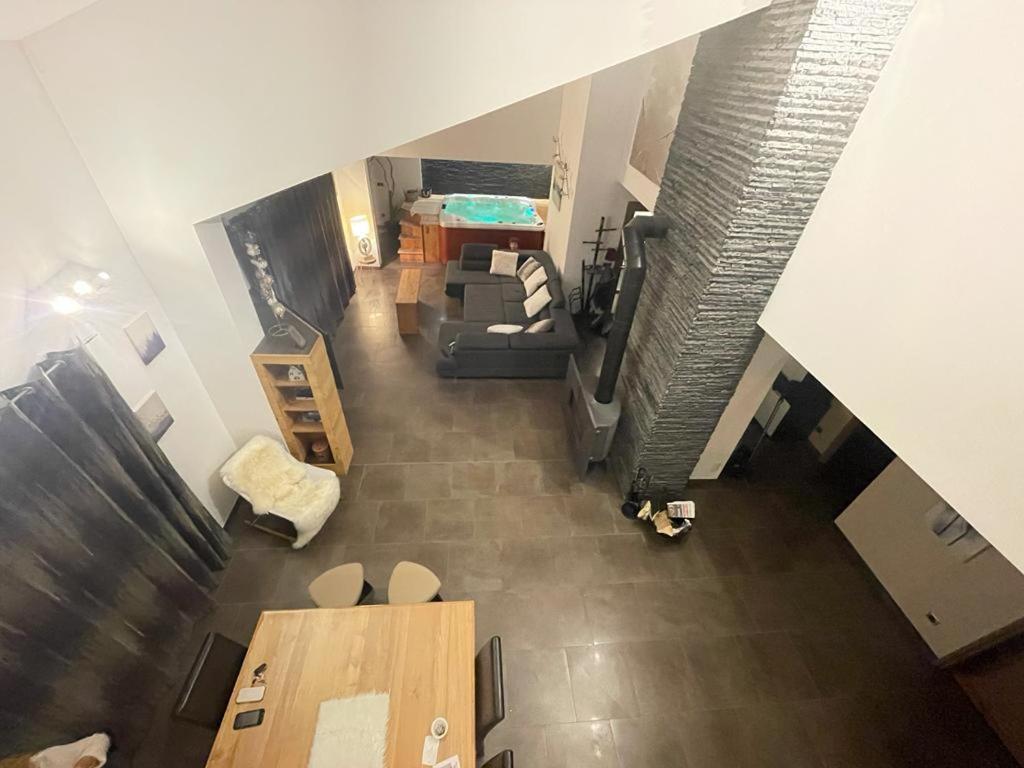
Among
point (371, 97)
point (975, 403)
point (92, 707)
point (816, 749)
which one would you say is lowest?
point (816, 749)

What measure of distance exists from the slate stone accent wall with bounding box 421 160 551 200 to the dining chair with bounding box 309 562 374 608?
326 inches

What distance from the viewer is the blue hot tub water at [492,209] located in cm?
777

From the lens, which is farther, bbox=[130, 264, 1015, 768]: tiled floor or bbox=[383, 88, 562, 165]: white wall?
bbox=[383, 88, 562, 165]: white wall

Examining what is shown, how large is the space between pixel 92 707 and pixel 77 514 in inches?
40.3

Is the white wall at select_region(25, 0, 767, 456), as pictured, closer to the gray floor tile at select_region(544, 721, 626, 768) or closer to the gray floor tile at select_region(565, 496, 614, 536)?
the gray floor tile at select_region(565, 496, 614, 536)

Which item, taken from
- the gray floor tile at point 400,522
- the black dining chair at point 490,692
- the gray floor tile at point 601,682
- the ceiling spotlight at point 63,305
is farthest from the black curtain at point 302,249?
the gray floor tile at point 601,682

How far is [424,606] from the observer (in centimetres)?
232

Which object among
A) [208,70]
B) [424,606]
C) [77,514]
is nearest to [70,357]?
[77,514]

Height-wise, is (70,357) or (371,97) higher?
(371,97)

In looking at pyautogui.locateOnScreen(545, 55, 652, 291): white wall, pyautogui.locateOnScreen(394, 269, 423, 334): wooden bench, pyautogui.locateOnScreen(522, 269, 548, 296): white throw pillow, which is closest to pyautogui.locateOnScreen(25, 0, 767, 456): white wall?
pyautogui.locateOnScreen(545, 55, 652, 291): white wall

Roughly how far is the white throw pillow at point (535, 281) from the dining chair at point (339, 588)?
4.49 m

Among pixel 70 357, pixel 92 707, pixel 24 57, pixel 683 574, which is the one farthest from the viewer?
pixel 683 574

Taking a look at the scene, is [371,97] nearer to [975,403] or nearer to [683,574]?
[975,403]

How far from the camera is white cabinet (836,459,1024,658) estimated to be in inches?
103
